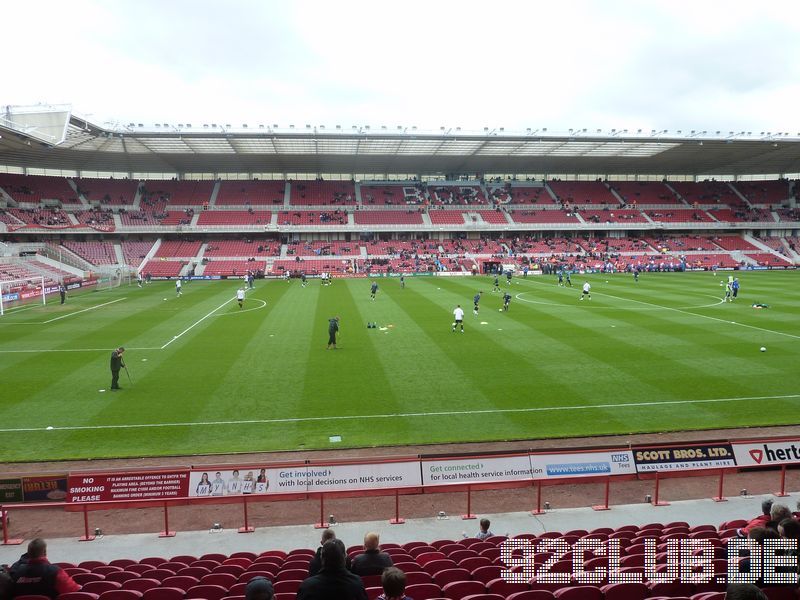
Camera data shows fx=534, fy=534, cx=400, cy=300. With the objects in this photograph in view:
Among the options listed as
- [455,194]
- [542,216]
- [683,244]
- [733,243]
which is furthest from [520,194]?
[733,243]

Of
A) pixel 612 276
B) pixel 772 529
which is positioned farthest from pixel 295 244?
pixel 772 529

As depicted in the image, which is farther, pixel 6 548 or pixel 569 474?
pixel 569 474

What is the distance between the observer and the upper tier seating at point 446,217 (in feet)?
246

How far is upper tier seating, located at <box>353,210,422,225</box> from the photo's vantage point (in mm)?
74188

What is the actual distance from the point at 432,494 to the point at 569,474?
2.85 m

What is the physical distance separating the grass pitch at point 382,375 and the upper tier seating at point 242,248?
32.4 m

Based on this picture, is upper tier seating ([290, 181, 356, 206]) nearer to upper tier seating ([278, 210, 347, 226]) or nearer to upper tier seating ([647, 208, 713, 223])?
upper tier seating ([278, 210, 347, 226])

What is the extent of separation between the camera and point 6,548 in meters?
9.12

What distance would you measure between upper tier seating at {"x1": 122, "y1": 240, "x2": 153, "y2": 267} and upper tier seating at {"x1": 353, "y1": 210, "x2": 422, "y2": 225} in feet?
89.4

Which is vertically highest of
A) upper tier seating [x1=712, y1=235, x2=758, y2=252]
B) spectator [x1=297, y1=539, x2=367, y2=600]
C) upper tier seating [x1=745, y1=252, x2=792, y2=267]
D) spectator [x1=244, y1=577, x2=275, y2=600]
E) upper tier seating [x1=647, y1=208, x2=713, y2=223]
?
upper tier seating [x1=647, y1=208, x2=713, y2=223]

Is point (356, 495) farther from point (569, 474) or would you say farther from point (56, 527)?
point (56, 527)

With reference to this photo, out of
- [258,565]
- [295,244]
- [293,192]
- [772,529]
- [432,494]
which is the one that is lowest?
[432,494]

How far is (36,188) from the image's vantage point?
218 feet

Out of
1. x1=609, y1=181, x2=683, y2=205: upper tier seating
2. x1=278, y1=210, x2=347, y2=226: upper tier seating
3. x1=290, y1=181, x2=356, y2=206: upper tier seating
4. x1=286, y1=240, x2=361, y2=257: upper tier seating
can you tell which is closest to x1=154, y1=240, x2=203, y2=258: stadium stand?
x1=278, y1=210, x2=347, y2=226: upper tier seating
